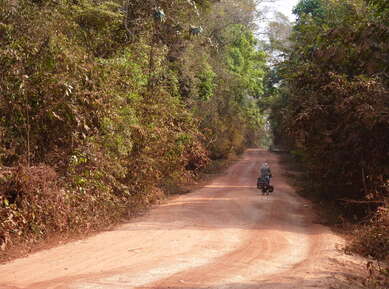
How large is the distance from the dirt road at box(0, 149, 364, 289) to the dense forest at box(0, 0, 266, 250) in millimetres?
1029

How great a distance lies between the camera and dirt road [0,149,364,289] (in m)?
7.98

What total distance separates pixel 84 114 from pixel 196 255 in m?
5.04

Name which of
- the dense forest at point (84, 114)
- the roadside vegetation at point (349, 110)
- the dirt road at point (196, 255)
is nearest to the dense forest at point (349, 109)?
the roadside vegetation at point (349, 110)

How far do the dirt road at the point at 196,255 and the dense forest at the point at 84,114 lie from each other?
40.5 inches

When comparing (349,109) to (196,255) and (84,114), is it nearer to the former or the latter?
(196,255)

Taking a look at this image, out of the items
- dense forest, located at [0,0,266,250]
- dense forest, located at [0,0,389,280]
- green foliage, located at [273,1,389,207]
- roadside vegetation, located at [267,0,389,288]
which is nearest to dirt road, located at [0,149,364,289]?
dense forest, located at [0,0,266,250]

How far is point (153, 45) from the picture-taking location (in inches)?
805

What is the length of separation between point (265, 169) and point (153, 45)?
27.3ft

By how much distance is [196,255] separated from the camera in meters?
10.5

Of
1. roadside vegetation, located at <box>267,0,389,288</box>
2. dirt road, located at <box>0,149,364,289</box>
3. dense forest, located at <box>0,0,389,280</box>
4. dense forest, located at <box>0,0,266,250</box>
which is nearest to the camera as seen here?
dirt road, located at <box>0,149,364,289</box>

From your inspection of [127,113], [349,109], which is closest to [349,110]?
[349,109]

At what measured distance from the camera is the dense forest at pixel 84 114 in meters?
11.7

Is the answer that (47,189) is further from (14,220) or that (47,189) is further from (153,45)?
(153,45)

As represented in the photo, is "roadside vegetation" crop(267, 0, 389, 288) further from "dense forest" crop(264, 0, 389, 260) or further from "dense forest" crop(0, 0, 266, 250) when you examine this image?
"dense forest" crop(0, 0, 266, 250)
